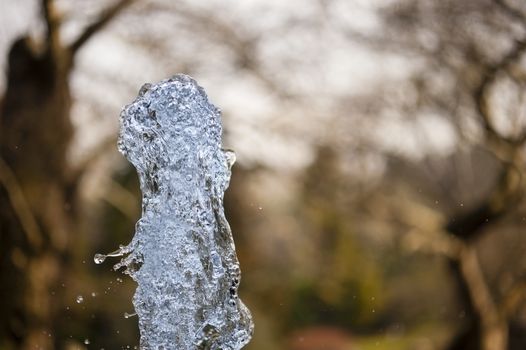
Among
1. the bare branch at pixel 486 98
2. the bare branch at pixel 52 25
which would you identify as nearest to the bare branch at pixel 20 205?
the bare branch at pixel 52 25

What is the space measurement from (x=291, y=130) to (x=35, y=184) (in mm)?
2718

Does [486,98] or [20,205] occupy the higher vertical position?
[486,98]

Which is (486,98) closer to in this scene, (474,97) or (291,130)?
(474,97)

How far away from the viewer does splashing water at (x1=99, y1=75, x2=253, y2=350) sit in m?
3.16

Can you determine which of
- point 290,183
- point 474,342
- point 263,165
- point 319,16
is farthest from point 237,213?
point 474,342

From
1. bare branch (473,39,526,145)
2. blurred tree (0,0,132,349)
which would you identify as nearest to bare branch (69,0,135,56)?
blurred tree (0,0,132,349)

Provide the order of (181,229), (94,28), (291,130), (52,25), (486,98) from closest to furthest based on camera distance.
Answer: (181,229) < (52,25) < (94,28) < (486,98) < (291,130)

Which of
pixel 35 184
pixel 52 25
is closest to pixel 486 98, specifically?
pixel 52 25

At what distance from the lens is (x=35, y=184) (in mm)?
7688

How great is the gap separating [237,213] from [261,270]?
1.45m

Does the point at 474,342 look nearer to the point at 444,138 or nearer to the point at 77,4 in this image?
the point at 444,138

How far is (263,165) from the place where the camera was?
9266mm

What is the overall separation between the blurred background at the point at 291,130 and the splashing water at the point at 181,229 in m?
4.31

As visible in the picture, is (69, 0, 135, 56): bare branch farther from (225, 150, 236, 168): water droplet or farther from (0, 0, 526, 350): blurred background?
(225, 150, 236, 168): water droplet
